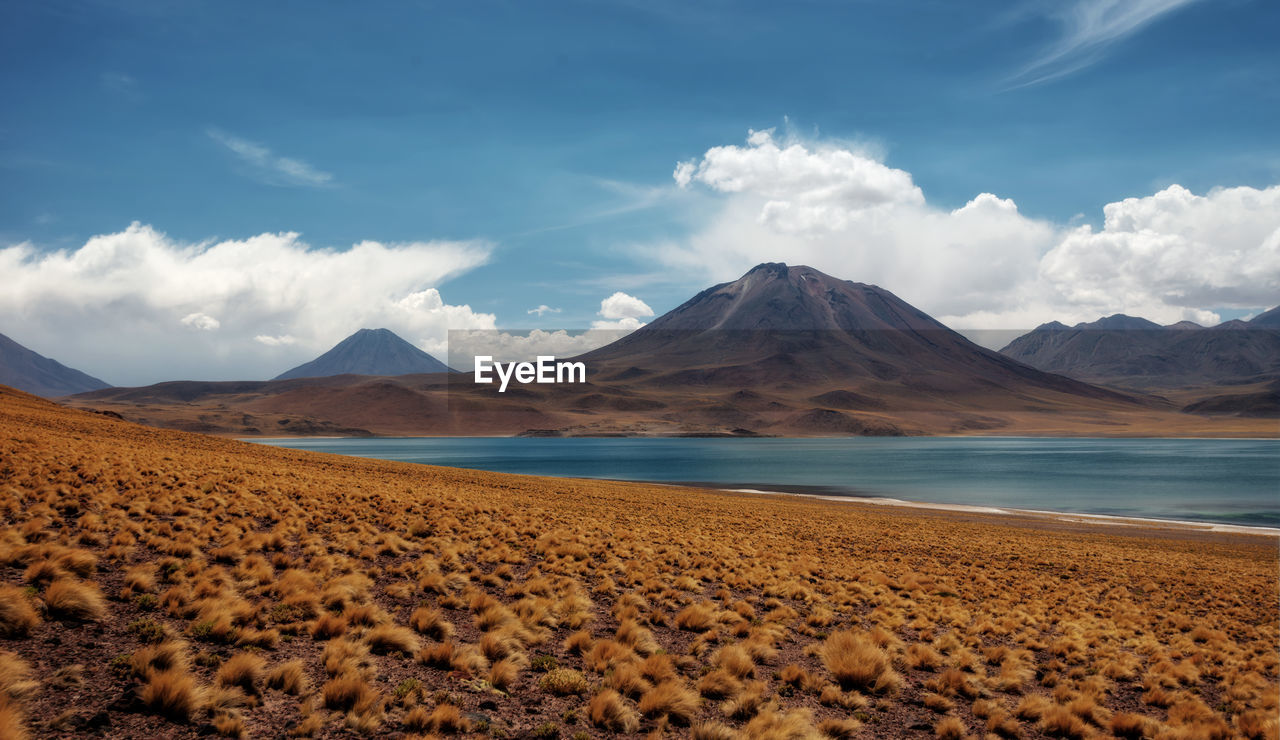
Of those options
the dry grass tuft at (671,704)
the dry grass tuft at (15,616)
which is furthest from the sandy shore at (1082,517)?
the dry grass tuft at (15,616)

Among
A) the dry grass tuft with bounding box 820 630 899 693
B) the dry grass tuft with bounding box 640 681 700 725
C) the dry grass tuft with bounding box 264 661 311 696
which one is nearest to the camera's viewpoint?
the dry grass tuft with bounding box 264 661 311 696

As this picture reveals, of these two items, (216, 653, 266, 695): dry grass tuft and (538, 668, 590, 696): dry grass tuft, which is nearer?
(216, 653, 266, 695): dry grass tuft

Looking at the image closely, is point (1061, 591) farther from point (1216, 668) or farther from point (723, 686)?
point (723, 686)

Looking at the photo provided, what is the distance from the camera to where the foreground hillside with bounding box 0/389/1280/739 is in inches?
283

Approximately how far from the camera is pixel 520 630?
33.5 feet

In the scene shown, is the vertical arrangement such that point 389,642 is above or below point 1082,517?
above

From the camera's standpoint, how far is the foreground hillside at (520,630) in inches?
283

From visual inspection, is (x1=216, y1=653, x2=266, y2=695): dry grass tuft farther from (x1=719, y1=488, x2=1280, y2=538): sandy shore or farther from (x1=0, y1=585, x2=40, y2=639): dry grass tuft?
(x1=719, y1=488, x2=1280, y2=538): sandy shore

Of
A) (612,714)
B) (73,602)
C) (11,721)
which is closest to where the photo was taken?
(11,721)

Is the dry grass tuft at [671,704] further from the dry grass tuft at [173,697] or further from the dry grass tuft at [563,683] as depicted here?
the dry grass tuft at [173,697]

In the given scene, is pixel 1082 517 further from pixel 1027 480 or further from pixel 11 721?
pixel 11 721

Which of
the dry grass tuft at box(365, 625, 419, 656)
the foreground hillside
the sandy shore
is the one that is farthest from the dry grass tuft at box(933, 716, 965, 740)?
the sandy shore

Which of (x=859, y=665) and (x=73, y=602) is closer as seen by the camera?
(x=73, y=602)

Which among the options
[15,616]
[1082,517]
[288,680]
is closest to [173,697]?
[288,680]
